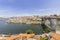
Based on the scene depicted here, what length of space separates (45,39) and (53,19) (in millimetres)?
15494

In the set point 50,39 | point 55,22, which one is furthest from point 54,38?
point 55,22

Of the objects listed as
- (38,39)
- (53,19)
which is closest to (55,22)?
(53,19)

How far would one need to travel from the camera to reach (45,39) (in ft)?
20.9

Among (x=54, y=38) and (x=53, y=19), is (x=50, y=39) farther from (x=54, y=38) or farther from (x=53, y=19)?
(x=53, y=19)

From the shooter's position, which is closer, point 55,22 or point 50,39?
point 50,39

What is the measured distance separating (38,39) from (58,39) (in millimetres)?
951

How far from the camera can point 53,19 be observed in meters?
21.6

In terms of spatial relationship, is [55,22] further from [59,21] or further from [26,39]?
[26,39]

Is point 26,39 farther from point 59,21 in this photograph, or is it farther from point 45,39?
point 59,21

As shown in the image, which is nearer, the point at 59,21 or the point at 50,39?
the point at 50,39

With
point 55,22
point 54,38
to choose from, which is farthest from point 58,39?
point 55,22

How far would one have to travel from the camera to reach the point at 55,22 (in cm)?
2116

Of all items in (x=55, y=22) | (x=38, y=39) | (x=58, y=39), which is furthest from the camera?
(x=55, y=22)

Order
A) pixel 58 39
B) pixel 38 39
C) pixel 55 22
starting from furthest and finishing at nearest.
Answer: pixel 55 22 < pixel 38 39 < pixel 58 39
